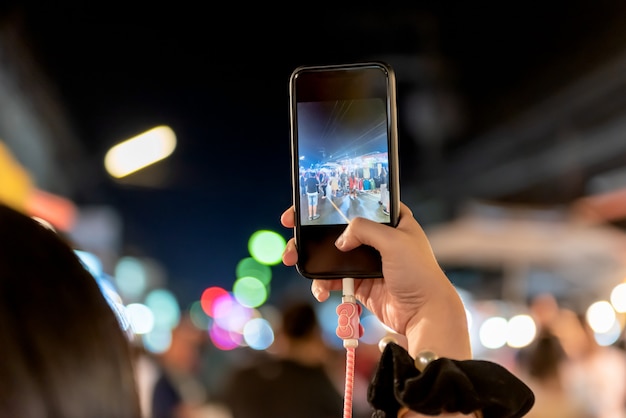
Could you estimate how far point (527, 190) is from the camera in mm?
8055

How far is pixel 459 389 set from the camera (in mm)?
856

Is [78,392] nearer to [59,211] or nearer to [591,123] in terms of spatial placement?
[59,211]

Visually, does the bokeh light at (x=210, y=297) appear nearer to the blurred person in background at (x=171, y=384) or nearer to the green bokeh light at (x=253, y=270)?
the green bokeh light at (x=253, y=270)

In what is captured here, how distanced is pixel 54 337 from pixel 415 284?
52cm

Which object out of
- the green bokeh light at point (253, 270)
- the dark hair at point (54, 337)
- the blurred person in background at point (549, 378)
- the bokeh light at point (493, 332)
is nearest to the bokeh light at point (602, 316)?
the bokeh light at point (493, 332)

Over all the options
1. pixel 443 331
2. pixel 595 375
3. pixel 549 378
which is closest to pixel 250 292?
pixel 595 375

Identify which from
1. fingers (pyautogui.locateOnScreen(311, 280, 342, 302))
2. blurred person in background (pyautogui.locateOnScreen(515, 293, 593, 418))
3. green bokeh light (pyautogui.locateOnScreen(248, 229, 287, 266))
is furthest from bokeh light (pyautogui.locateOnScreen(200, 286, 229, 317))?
fingers (pyautogui.locateOnScreen(311, 280, 342, 302))

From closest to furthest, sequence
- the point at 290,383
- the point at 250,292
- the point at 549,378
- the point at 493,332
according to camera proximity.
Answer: the point at 290,383, the point at 549,378, the point at 493,332, the point at 250,292

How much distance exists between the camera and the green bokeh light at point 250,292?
27.5 m

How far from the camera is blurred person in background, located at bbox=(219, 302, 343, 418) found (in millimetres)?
2504

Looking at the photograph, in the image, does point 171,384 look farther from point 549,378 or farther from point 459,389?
point 459,389

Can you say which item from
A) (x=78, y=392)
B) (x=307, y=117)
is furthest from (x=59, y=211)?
(x=78, y=392)

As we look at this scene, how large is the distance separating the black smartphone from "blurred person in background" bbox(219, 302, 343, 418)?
4.98 feet

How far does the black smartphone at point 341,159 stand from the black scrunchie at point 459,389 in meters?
0.17
